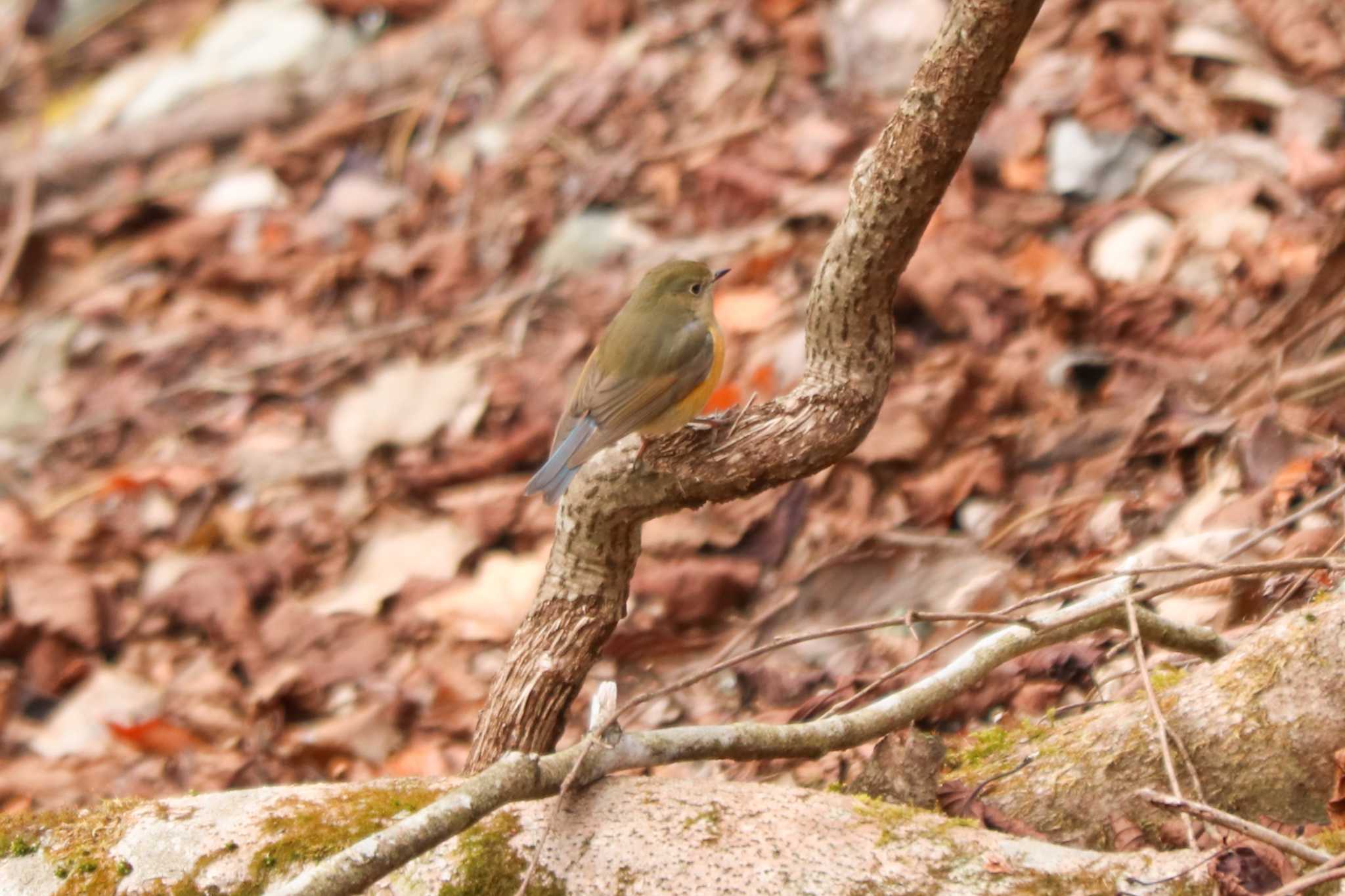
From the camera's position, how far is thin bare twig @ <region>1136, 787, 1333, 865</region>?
209 centimetres

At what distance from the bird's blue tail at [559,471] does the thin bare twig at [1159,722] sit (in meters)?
1.25

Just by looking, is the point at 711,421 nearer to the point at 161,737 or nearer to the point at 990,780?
the point at 990,780

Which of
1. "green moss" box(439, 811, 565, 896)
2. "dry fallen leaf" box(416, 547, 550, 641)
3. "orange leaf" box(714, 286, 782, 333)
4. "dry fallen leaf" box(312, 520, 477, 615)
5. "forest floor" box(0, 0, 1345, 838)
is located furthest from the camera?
"orange leaf" box(714, 286, 782, 333)

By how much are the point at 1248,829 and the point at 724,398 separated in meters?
3.26

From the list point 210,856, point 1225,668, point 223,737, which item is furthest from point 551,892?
point 223,737

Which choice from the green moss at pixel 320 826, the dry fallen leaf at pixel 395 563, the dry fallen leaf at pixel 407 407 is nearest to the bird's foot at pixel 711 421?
the green moss at pixel 320 826

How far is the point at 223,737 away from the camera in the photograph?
4.82 metres

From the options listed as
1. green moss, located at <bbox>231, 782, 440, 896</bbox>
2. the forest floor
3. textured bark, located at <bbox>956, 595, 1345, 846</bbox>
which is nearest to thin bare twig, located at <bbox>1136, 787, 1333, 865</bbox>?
textured bark, located at <bbox>956, 595, 1345, 846</bbox>

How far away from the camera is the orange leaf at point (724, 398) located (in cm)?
520

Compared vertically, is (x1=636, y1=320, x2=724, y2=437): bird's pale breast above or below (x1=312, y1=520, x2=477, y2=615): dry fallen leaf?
above

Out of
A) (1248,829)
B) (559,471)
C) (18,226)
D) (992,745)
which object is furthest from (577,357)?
(1248,829)

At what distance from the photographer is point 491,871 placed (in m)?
2.43

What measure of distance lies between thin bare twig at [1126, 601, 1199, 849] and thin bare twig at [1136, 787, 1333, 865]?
14 cm

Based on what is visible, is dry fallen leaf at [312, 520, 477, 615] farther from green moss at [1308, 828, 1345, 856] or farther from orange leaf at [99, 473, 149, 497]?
green moss at [1308, 828, 1345, 856]
